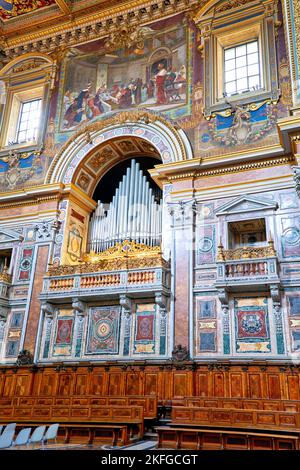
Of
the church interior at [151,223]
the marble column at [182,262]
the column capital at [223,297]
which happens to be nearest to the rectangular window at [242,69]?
the church interior at [151,223]

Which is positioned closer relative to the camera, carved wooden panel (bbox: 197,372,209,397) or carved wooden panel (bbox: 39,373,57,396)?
carved wooden panel (bbox: 197,372,209,397)

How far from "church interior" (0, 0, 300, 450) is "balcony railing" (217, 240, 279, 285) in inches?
1.7

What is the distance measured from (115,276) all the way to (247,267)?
4.40m

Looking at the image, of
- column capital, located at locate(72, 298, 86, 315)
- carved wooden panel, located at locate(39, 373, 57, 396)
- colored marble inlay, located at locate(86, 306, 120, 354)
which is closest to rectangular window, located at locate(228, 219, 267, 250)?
colored marble inlay, located at locate(86, 306, 120, 354)

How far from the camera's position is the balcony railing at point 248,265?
12.8 metres

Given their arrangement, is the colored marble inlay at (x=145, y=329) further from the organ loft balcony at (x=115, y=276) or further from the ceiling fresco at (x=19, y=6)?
the ceiling fresco at (x=19, y=6)

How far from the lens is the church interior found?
12.0 m

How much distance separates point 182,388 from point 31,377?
5.37 metres

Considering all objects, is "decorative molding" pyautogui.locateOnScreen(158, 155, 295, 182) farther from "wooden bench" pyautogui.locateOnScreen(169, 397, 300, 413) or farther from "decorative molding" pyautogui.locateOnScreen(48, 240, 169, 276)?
"wooden bench" pyautogui.locateOnScreen(169, 397, 300, 413)

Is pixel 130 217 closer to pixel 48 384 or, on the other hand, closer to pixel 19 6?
pixel 48 384

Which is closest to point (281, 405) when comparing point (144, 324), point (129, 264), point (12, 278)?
point (144, 324)

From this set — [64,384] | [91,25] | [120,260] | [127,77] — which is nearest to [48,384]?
[64,384]

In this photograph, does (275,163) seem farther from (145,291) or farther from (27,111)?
(27,111)

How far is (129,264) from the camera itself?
48.5 ft
